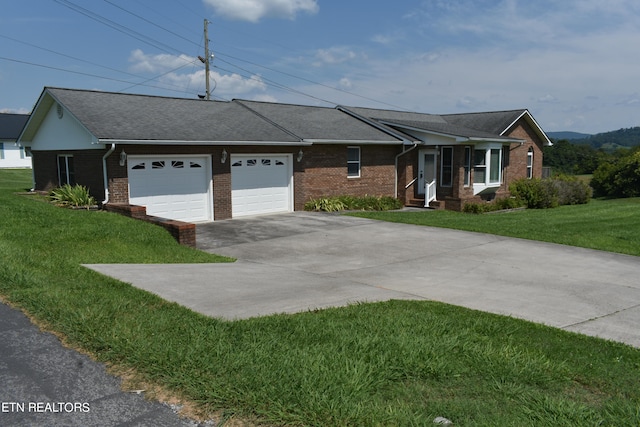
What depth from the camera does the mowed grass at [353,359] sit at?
163 inches

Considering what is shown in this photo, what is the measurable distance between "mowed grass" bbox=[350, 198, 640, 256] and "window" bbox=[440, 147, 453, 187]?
2.06m

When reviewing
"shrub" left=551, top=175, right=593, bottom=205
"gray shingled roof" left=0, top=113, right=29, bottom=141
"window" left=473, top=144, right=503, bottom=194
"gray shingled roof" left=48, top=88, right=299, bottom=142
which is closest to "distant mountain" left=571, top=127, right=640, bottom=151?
"shrub" left=551, top=175, right=593, bottom=205

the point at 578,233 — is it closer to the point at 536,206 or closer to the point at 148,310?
the point at 536,206

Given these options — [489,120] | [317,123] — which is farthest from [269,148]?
[489,120]

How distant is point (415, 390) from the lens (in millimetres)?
4539

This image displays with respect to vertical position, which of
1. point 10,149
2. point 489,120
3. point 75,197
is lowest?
point 75,197

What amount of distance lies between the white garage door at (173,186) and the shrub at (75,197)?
1.17 metres

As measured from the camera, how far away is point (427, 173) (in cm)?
2422

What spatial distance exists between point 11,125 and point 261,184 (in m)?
39.4

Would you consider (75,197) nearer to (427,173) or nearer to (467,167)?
(427,173)

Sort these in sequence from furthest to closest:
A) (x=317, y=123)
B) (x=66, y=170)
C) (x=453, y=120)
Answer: (x=453, y=120) → (x=317, y=123) → (x=66, y=170)

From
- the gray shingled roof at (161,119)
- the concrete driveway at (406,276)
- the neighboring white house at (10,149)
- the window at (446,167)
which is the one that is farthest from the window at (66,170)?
the neighboring white house at (10,149)

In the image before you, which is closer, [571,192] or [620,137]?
[571,192]

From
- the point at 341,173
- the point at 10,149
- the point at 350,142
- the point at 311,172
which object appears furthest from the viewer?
the point at 10,149
